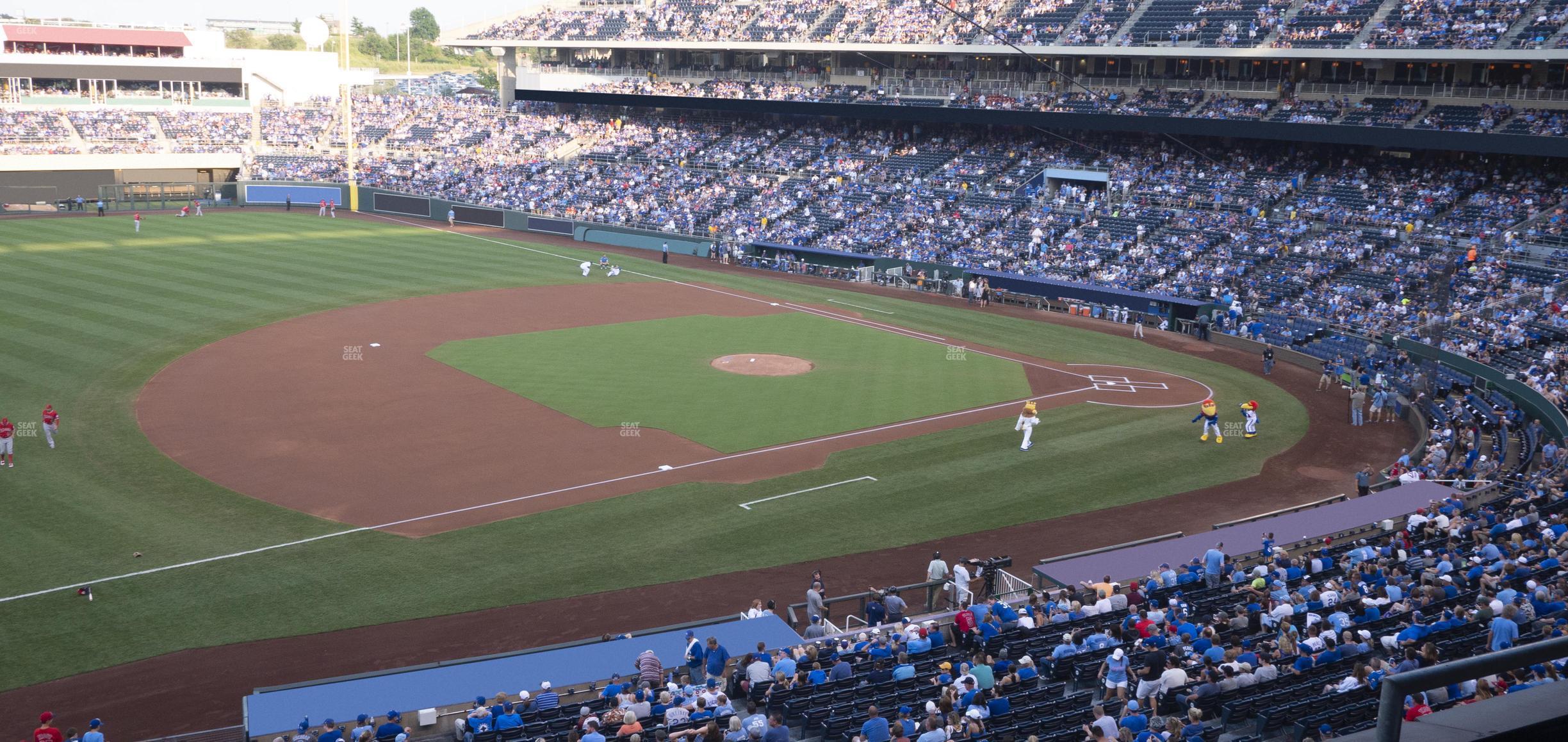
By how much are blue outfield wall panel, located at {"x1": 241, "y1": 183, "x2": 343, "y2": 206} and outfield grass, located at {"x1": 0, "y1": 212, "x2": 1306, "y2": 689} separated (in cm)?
2938

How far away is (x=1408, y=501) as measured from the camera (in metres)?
23.6

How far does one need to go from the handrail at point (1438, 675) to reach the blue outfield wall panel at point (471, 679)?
13878 millimetres

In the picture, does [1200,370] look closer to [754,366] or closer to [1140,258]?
[1140,258]

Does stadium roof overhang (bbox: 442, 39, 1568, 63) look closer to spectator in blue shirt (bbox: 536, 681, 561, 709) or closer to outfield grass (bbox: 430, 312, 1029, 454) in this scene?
outfield grass (bbox: 430, 312, 1029, 454)

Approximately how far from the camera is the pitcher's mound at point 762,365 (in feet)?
122

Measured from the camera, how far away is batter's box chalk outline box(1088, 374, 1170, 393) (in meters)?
36.8

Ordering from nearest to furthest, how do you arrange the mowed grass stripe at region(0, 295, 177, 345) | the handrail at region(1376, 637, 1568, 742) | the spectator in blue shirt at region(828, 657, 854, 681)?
the handrail at region(1376, 637, 1568, 742)
the spectator in blue shirt at region(828, 657, 854, 681)
the mowed grass stripe at region(0, 295, 177, 345)

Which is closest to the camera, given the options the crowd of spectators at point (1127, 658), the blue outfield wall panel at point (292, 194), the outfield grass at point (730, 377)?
the crowd of spectators at point (1127, 658)

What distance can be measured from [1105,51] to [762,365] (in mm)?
30234

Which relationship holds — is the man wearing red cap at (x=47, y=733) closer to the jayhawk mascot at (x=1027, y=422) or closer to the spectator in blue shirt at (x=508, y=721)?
the spectator in blue shirt at (x=508, y=721)

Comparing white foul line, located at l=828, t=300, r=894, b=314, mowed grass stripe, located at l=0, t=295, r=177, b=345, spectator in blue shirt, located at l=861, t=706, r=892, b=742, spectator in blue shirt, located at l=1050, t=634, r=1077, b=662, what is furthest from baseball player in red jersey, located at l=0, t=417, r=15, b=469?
white foul line, located at l=828, t=300, r=894, b=314

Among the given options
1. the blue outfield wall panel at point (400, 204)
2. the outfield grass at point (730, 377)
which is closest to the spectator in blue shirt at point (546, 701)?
the outfield grass at point (730, 377)

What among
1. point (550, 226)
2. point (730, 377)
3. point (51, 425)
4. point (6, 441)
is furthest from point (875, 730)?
point (550, 226)

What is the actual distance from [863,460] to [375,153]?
223ft
